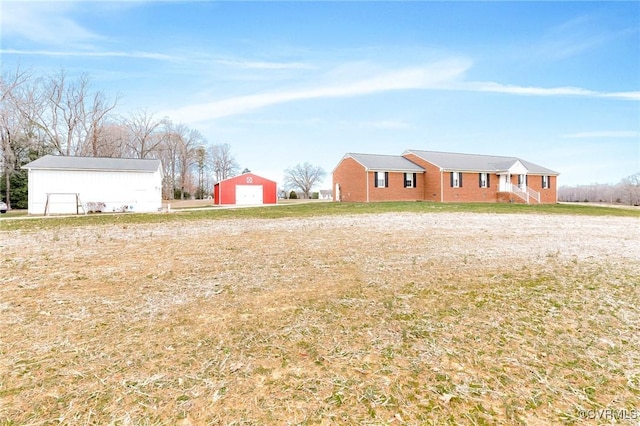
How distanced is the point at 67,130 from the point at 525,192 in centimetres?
5348

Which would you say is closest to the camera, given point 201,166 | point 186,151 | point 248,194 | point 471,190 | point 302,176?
point 471,190

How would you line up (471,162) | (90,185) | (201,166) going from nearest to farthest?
(90,185) < (471,162) < (201,166)

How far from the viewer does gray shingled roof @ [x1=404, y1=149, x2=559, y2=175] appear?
31.2 meters

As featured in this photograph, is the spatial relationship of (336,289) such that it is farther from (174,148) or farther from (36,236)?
(174,148)

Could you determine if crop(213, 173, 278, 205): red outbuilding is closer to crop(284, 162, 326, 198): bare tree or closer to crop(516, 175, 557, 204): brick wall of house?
crop(516, 175, 557, 204): brick wall of house

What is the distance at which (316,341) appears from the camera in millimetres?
3092

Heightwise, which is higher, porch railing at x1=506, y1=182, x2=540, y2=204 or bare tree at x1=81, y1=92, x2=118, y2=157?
bare tree at x1=81, y1=92, x2=118, y2=157

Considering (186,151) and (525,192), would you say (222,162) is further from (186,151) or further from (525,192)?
(525,192)

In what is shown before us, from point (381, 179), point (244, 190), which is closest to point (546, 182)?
point (381, 179)

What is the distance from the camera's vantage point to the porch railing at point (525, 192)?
1236 inches

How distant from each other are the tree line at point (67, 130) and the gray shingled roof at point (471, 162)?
123 feet

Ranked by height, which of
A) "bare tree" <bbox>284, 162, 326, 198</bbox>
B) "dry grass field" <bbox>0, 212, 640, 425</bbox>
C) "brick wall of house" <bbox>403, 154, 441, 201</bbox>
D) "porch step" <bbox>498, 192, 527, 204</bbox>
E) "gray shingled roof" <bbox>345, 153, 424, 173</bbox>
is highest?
"bare tree" <bbox>284, 162, 326, 198</bbox>

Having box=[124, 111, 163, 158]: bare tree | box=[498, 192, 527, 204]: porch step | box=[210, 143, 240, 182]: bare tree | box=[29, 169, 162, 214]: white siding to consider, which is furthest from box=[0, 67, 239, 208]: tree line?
box=[498, 192, 527, 204]: porch step

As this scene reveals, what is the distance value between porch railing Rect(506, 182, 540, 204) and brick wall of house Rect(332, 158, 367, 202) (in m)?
15.9
